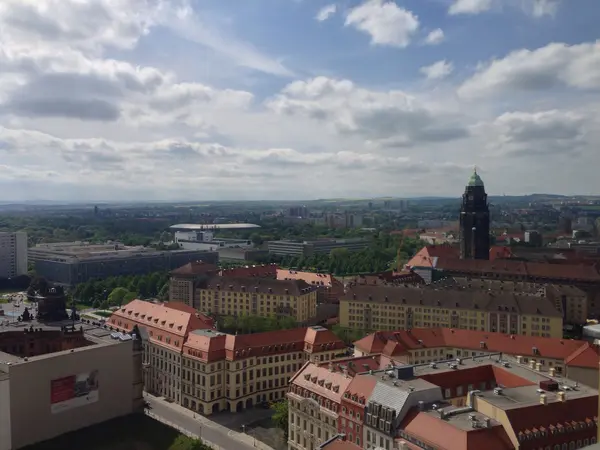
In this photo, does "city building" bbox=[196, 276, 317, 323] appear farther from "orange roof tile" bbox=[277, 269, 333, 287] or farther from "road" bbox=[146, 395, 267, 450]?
"road" bbox=[146, 395, 267, 450]

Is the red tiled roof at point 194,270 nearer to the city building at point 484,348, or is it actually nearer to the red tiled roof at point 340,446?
the city building at point 484,348

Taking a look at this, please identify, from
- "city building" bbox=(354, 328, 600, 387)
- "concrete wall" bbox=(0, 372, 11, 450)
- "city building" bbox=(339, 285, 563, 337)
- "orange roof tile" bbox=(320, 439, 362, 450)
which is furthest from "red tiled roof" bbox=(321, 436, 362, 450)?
"city building" bbox=(339, 285, 563, 337)

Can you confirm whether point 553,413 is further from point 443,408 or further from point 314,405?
point 314,405

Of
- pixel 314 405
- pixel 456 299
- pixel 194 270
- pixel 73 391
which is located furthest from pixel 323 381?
pixel 194 270

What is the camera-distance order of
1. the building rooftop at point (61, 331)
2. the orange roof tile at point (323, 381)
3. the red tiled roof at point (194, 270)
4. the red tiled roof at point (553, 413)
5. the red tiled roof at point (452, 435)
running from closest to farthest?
the red tiled roof at point (452, 435), the red tiled roof at point (553, 413), the orange roof tile at point (323, 381), the building rooftop at point (61, 331), the red tiled roof at point (194, 270)

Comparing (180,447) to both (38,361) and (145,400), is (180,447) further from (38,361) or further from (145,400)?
(145,400)

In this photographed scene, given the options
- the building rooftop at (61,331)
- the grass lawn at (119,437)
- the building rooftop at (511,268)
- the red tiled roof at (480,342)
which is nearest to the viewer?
the grass lawn at (119,437)

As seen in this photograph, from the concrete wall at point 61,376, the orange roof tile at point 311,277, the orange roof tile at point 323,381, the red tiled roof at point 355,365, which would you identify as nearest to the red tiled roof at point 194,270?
the orange roof tile at point 311,277
